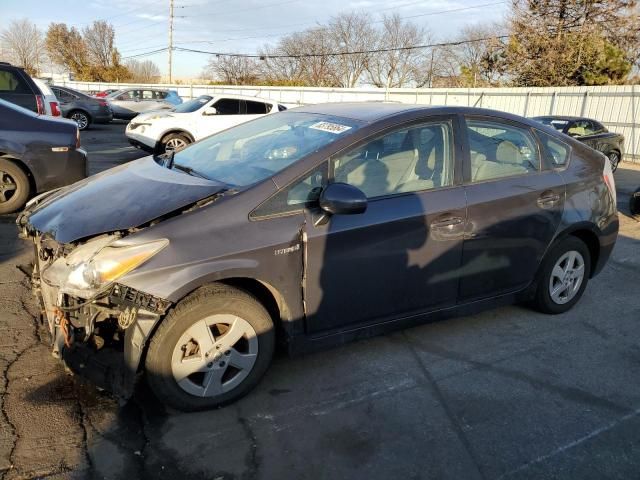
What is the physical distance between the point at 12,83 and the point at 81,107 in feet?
41.4

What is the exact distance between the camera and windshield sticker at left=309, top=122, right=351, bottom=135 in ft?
11.0

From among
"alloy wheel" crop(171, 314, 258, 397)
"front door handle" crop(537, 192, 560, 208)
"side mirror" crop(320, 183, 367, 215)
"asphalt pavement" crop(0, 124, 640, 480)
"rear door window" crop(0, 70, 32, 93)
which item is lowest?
"asphalt pavement" crop(0, 124, 640, 480)

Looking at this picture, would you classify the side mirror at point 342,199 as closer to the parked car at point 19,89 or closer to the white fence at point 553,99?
the parked car at point 19,89

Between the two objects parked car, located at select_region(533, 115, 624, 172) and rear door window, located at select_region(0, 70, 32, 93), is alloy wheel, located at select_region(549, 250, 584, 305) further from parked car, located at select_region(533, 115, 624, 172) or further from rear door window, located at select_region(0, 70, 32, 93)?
parked car, located at select_region(533, 115, 624, 172)

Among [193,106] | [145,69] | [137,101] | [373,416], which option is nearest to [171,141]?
[193,106]

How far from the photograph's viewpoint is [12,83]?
8.94 meters

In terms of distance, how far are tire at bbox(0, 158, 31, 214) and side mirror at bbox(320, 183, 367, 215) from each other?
16.0 ft

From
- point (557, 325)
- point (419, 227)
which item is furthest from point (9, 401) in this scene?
point (557, 325)

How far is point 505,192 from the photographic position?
12.2ft

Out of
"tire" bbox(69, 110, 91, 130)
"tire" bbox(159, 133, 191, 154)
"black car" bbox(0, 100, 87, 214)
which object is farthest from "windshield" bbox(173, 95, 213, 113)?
"tire" bbox(69, 110, 91, 130)

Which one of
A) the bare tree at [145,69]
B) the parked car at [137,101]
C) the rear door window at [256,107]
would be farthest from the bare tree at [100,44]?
the rear door window at [256,107]

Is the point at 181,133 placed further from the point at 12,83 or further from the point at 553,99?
the point at 553,99

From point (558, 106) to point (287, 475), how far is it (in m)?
20.4

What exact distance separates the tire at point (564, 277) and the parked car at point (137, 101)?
2257 cm
